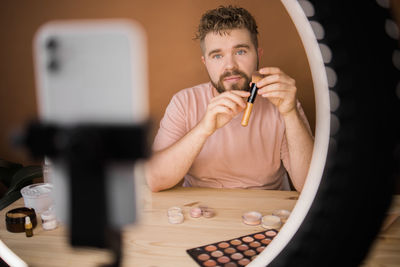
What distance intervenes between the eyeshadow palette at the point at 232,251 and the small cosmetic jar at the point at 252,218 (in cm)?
5

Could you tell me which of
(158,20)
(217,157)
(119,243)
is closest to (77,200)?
(119,243)

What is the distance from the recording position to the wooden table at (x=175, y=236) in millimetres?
637

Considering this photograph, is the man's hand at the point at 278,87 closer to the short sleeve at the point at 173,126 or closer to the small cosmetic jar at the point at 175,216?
the small cosmetic jar at the point at 175,216

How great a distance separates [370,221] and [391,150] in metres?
0.06

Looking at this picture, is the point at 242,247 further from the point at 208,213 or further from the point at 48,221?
the point at 48,221

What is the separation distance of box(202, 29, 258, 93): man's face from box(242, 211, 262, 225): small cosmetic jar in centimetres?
64

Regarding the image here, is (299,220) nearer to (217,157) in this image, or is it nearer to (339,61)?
(339,61)

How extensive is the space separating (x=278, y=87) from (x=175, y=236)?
504 mm

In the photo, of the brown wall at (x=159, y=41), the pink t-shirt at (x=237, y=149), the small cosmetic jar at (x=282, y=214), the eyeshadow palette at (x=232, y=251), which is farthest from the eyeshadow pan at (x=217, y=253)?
the brown wall at (x=159, y=41)

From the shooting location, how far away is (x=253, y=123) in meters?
1.40

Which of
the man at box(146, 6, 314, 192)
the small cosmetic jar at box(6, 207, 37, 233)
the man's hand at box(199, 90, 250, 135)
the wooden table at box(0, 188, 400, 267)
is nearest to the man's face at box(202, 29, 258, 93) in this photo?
the man at box(146, 6, 314, 192)

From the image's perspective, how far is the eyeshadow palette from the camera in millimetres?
619

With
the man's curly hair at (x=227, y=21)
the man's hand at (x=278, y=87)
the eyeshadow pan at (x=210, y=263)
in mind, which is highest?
the man's curly hair at (x=227, y=21)

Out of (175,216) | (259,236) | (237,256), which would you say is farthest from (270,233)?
(175,216)
